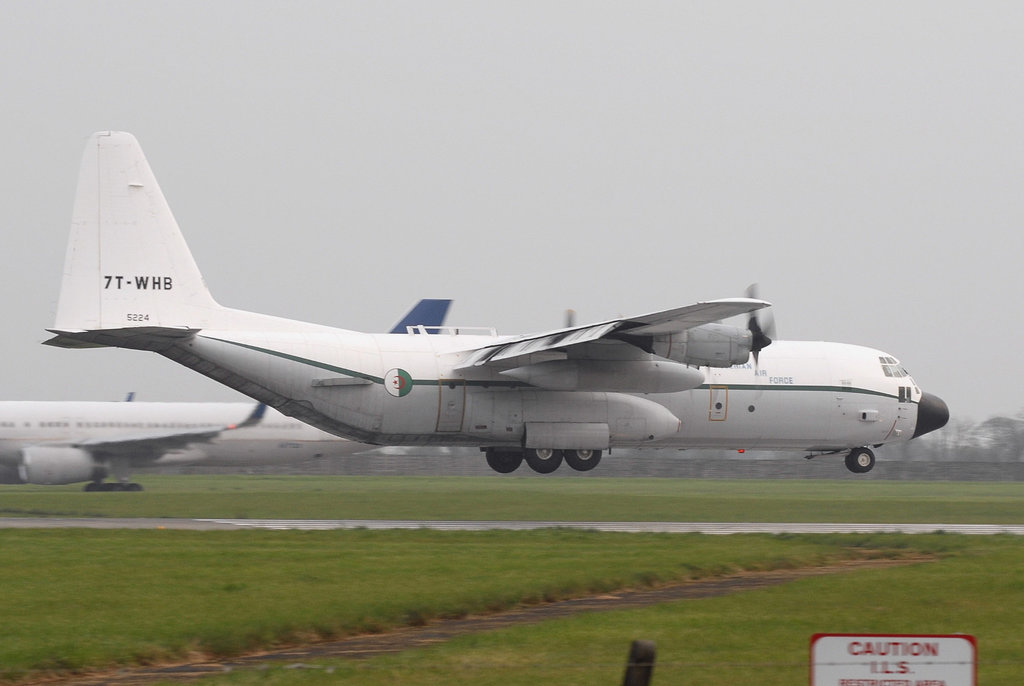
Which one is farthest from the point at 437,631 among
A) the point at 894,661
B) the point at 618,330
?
the point at 618,330

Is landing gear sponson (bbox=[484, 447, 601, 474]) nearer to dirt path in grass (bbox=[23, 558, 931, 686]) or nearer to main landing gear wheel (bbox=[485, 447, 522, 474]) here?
main landing gear wheel (bbox=[485, 447, 522, 474])

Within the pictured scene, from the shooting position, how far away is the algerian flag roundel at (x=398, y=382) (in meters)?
32.6

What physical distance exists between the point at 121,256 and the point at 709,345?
52.7 ft

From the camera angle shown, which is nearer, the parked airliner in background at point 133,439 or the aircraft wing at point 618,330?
the aircraft wing at point 618,330

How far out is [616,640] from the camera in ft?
51.8

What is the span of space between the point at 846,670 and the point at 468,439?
2707cm

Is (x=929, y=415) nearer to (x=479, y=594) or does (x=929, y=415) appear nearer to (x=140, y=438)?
(x=479, y=594)

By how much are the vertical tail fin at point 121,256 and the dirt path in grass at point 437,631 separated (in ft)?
53.2

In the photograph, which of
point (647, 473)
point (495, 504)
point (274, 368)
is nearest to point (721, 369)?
point (495, 504)

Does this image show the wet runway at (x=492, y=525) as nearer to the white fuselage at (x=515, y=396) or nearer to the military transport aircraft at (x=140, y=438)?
the white fuselage at (x=515, y=396)

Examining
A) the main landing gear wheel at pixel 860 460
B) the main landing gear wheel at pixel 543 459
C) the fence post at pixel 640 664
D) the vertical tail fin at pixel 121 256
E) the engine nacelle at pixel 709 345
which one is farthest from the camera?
the main landing gear wheel at pixel 860 460

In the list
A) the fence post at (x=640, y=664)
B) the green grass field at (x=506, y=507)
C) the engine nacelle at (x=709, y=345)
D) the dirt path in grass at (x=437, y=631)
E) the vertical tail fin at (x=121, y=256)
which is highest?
the vertical tail fin at (x=121, y=256)

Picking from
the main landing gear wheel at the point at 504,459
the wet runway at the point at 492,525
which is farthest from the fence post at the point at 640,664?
the main landing gear wheel at the point at 504,459

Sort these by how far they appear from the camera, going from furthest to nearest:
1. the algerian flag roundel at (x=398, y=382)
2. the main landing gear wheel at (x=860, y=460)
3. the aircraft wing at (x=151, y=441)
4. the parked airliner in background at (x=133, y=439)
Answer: the aircraft wing at (x=151, y=441) < the parked airliner in background at (x=133, y=439) < the main landing gear wheel at (x=860, y=460) < the algerian flag roundel at (x=398, y=382)
